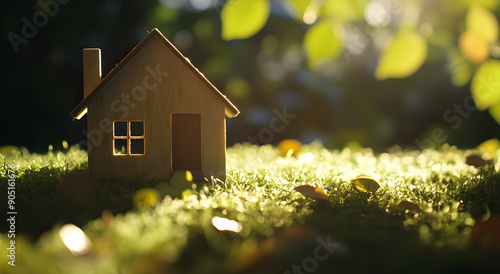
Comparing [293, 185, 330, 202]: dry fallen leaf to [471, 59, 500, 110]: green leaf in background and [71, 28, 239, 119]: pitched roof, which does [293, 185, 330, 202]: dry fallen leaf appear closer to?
[71, 28, 239, 119]: pitched roof

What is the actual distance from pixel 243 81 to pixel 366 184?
11036mm

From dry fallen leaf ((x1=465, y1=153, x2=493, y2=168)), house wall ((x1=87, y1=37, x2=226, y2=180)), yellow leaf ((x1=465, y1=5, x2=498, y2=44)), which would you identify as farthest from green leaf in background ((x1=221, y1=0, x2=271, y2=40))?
dry fallen leaf ((x1=465, y1=153, x2=493, y2=168))

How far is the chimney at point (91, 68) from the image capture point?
22.6ft

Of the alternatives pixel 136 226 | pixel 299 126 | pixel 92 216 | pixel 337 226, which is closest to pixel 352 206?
pixel 337 226

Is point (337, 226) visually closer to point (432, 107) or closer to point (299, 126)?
point (299, 126)

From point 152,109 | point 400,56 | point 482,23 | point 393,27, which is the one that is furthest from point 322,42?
point 152,109

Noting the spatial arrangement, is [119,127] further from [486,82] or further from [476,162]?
[486,82]

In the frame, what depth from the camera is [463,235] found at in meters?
4.25

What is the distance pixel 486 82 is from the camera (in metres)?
2.30

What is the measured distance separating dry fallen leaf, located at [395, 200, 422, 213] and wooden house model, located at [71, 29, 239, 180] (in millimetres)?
2684

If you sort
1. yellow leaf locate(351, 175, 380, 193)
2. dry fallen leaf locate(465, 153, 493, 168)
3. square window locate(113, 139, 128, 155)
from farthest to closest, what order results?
dry fallen leaf locate(465, 153, 493, 168) < square window locate(113, 139, 128, 155) < yellow leaf locate(351, 175, 380, 193)

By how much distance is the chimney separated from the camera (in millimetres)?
6883

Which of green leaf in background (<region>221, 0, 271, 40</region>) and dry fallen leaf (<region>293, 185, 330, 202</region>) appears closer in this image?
green leaf in background (<region>221, 0, 271, 40</region>)

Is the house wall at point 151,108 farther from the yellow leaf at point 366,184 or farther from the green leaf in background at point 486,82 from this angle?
the green leaf in background at point 486,82
